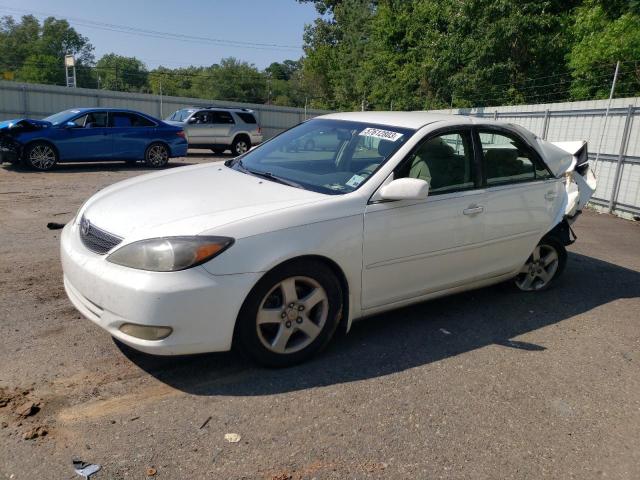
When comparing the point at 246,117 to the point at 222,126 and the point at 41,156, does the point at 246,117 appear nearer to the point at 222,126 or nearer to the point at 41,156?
the point at 222,126

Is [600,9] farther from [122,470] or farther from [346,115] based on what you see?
[122,470]

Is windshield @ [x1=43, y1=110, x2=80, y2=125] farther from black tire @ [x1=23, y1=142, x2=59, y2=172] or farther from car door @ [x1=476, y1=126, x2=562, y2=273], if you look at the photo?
car door @ [x1=476, y1=126, x2=562, y2=273]

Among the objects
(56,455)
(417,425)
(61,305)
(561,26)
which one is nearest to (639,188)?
(417,425)

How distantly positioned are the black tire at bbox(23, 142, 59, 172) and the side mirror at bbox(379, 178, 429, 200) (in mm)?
11638

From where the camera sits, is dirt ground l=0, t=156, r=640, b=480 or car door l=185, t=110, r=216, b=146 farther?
car door l=185, t=110, r=216, b=146

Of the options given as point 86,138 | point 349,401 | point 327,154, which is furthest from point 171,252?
point 86,138

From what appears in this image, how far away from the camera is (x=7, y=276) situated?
5.05 meters

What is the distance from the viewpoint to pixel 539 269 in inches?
213

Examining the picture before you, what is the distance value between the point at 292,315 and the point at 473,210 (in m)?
1.80

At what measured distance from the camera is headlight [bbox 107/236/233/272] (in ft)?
10.1

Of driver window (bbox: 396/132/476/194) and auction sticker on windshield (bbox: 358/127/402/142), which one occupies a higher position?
auction sticker on windshield (bbox: 358/127/402/142)

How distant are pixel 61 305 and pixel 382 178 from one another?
2731 millimetres

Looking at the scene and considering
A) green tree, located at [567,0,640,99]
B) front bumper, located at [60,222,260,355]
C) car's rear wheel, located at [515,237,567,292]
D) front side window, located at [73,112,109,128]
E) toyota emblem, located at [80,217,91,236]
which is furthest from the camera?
green tree, located at [567,0,640,99]

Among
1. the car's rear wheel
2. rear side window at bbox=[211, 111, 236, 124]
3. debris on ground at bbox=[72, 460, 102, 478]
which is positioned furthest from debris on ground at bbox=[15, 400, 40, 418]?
rear side window at bbox=[211, 111, 236, 124]
